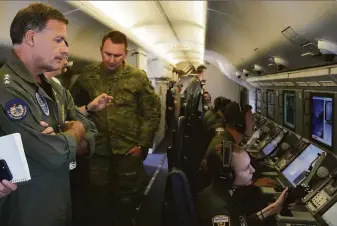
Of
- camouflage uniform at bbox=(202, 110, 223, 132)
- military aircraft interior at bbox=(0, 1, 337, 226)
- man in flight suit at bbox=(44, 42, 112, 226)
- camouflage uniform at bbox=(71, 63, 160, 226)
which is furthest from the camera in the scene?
camouflage uniform at bbox=(202, 110, 223, 132)

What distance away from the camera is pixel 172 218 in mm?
2311

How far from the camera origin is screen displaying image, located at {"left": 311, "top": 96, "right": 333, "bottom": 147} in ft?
10.4

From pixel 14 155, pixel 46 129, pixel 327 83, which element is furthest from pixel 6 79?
pixel 327 83

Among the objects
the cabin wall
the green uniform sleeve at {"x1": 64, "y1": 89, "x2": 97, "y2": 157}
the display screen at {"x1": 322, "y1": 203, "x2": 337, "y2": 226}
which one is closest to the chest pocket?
the green uniform sleeve at {"x1": 64, "y1": 89, "x2": 97, "y2": 157}

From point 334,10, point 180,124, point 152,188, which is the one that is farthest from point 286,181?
point 152,188

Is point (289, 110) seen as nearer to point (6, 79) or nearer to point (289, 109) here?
point (289, 109)

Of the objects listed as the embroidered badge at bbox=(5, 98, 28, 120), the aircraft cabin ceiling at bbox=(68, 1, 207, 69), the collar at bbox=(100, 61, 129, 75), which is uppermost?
the aircraft cabin ceiling at bbox=(68, 1, 207, 69)

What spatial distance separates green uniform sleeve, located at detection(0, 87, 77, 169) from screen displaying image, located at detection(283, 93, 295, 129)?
340 cm

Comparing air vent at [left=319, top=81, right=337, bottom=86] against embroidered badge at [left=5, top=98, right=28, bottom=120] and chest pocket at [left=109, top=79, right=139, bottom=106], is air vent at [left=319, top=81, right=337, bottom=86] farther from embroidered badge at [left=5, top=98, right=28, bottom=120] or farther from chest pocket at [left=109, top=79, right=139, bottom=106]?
embroidered badge at [left=5, top=98, right=28, bottom=120]

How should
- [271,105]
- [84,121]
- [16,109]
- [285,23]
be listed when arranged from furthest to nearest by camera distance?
[271,105] → [285,23] → [84,121] → [16,109]

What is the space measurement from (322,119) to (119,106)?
1829 millimetres

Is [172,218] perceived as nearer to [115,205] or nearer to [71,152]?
[71,152]

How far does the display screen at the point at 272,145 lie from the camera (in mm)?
4716

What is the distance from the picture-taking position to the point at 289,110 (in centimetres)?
474
